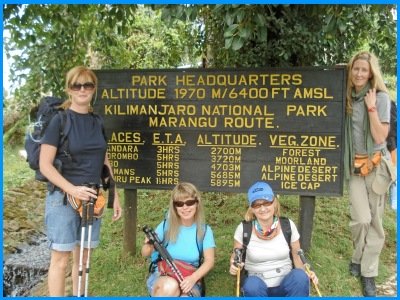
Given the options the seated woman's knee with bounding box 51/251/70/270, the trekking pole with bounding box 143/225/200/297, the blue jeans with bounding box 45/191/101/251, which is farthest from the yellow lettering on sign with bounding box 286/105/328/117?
the seated woman's knee with bounding box 51/251/70/270

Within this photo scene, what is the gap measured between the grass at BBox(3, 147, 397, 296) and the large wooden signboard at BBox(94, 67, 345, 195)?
876mm

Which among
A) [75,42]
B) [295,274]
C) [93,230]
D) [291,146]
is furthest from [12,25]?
[295,274]

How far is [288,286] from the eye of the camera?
144 inches

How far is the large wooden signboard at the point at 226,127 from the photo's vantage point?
181 inches

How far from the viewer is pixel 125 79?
4984 millimetres

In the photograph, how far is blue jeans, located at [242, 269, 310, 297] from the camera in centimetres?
362

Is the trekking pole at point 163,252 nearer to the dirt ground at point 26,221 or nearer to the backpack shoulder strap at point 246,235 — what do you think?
the backpack shoulder strap at point 246,235

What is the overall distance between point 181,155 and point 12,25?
255 cm

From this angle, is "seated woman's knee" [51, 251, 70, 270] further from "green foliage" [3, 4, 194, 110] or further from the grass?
"green foliage" [3, 4, 194, 110]

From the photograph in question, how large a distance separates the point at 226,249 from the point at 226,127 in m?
1.46

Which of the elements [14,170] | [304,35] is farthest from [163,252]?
[14,170]

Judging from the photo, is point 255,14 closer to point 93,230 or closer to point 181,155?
point 181,155

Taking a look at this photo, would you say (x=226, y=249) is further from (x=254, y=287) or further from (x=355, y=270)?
(x=254, y=287)

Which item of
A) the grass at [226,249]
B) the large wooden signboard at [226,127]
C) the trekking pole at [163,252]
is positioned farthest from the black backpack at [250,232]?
the grass at [226,249]
